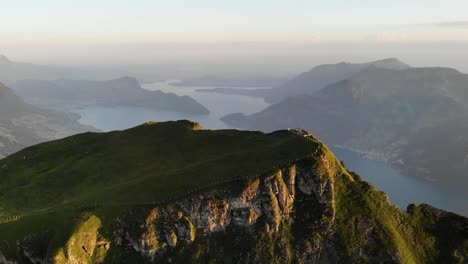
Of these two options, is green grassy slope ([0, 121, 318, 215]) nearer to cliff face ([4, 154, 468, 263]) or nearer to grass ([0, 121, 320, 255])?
grass ([0, 121, 320, 255])

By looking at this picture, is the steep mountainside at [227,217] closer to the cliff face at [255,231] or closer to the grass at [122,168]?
the cliff face at [255,231]

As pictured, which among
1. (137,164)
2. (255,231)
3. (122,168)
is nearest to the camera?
(255,231)

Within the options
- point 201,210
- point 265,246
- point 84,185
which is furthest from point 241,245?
point 84,185

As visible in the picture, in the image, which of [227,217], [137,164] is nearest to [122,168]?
[137,164]

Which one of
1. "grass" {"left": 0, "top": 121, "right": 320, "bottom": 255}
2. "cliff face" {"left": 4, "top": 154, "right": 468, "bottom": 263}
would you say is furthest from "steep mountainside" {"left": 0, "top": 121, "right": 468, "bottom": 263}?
"grass" {"left": 0, "top": 121, "right": 320, "bottom": 255}

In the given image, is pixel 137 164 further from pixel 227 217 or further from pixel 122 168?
pixel 227 217

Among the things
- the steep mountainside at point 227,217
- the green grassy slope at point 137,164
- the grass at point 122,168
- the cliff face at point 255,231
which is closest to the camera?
the steep mountainside at point 227,217

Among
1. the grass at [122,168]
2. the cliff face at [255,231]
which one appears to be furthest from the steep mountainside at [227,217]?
the grass at [122,168]
